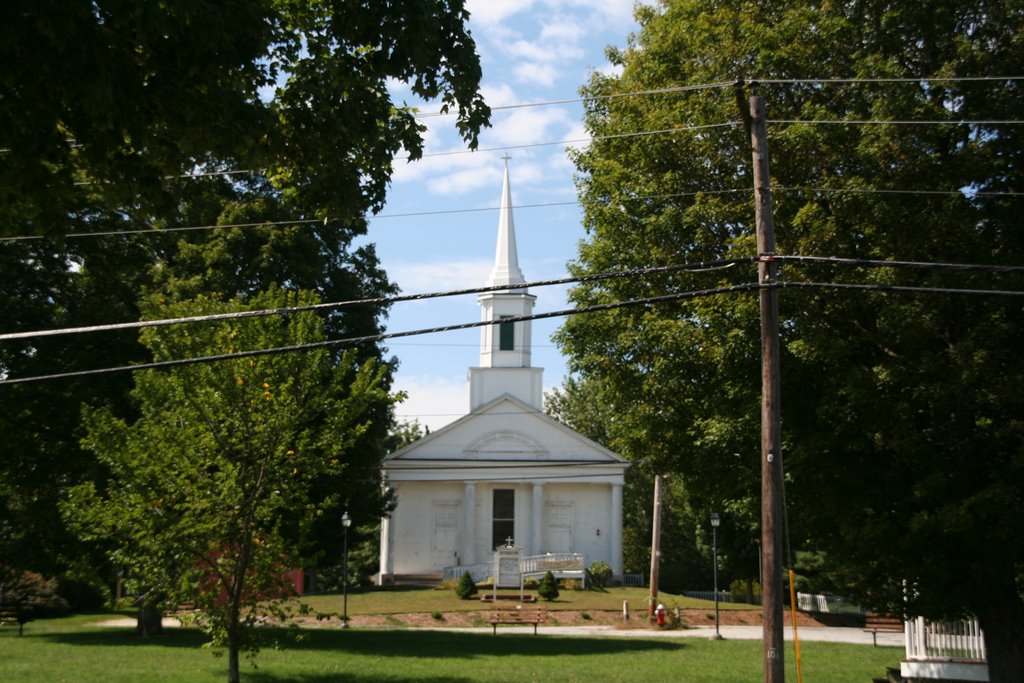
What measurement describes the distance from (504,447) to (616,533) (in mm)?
6436

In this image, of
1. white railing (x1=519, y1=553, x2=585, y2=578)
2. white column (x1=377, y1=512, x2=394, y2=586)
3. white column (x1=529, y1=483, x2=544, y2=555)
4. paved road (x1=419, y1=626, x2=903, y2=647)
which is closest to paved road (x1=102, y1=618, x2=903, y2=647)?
paved road (x1=419, y1=626, x2=903, y2=647)

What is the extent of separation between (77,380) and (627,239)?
15.4m

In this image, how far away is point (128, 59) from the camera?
32.1ft

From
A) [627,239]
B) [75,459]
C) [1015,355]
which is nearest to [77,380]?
[75,459]

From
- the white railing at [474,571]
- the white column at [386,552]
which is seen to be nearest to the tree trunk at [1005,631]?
the white railing at [474,571]

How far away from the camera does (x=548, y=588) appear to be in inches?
1581

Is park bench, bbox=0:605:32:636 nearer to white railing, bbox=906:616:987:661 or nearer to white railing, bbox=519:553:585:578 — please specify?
white railing, bbox=519:553:585:578

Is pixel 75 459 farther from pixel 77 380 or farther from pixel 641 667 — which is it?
pixel 641 667

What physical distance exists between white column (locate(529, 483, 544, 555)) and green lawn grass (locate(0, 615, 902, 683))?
18988 mm

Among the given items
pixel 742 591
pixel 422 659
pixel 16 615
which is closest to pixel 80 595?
pixel 16 615

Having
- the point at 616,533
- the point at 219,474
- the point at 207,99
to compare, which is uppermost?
the point at 207,99

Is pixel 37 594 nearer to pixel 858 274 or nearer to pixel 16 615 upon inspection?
pixel 16 615

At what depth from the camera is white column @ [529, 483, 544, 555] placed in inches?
1957

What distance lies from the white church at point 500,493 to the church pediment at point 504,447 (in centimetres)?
5
